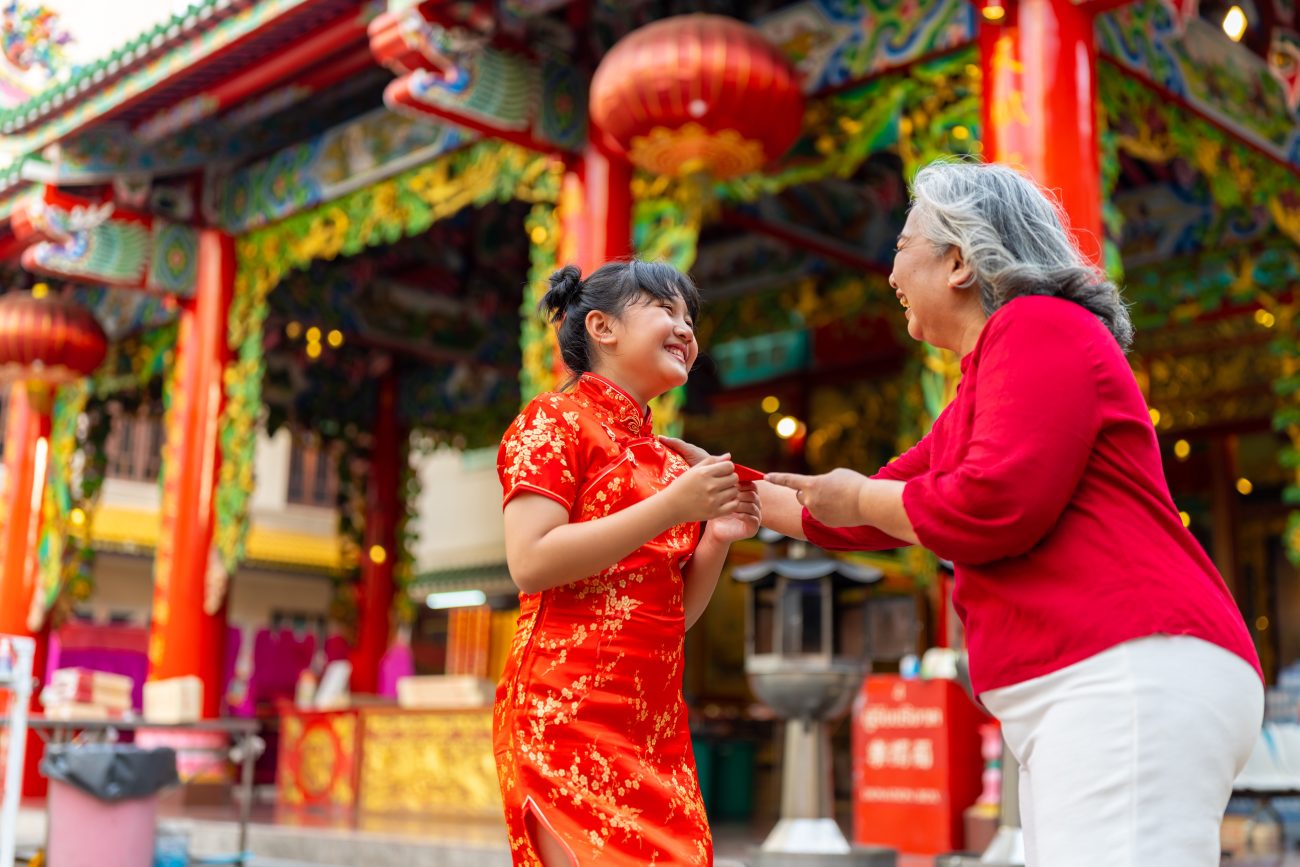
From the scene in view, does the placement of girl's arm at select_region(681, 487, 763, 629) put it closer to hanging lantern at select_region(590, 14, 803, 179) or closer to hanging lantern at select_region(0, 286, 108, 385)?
hanging lantern at select_region(590, 14, 803, 179)

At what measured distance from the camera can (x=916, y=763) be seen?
233 inches

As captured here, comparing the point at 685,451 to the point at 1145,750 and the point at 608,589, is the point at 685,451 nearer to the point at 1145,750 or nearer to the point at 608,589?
the point at 608,589

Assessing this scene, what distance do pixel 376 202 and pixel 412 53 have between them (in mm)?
1872

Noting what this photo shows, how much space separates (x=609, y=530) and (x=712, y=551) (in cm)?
29

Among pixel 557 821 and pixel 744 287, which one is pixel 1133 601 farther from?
pixel 744 287

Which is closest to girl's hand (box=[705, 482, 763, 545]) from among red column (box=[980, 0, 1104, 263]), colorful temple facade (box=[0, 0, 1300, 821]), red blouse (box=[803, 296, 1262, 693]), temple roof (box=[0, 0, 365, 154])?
red blouse (box=[803, 296, 1262, 693])

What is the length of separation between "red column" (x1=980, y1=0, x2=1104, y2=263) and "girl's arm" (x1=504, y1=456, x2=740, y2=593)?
332cm

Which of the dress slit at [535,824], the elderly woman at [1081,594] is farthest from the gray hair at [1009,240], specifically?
the dress slit at [535,824]

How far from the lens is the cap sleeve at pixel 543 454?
1.80 metres

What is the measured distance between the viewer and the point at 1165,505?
58.7 inches

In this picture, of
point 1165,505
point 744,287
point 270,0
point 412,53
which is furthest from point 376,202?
point 1165,505

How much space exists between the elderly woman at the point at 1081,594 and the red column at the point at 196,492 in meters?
6.97

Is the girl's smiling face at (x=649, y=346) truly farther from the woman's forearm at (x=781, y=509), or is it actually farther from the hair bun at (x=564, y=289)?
the woman's forearm at (x=781, y=509)

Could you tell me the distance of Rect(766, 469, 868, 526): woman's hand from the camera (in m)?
1.60
